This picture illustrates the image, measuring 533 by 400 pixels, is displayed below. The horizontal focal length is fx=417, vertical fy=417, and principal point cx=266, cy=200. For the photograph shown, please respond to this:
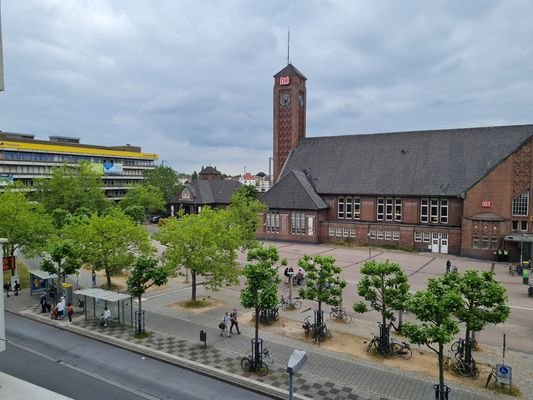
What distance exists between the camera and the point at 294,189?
61.4 metres

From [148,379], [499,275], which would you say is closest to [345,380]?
[148,379]

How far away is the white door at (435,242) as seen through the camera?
51531 mm

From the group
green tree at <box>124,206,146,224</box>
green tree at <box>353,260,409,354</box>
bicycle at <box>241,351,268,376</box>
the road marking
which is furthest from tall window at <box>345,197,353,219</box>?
the road marking

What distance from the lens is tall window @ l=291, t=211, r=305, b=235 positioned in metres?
60.1

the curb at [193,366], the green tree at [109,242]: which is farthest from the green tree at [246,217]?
the curb at [193,366]

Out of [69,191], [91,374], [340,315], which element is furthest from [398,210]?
[69,191]

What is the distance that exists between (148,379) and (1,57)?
539 inches

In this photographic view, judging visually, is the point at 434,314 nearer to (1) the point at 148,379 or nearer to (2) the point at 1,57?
(1) the point at 148,379

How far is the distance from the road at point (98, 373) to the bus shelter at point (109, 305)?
2472 mm

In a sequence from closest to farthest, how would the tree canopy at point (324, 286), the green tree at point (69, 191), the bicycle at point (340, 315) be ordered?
the tree canopy at point (324, 286) < the bicycle at point (340, 315) < the green tree at point (69, 191)

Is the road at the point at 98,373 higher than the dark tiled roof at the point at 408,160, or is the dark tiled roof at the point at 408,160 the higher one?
the dark tiled roof at the point at 408,160

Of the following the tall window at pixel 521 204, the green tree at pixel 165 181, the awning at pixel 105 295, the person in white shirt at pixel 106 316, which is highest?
the green tree at pixel 165 181

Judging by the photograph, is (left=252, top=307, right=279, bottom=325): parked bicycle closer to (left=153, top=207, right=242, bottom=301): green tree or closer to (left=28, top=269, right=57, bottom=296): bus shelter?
(left=153, top=207, right=242, bottom=301): green tree

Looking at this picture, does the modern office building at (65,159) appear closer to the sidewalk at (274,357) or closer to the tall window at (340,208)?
the tall window at (340,208)
